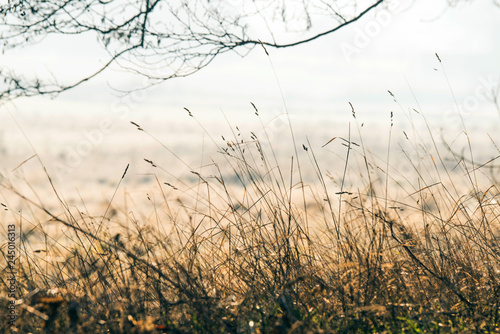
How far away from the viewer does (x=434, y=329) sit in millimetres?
2221

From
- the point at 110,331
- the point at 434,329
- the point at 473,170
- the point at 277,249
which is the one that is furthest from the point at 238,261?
Result: the point at 473,170

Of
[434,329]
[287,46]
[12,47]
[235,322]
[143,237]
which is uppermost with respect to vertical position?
→ [12,47]

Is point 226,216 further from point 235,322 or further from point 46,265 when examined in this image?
point 46,265

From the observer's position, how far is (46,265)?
3.04 m

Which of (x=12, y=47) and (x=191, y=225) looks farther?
(x=12, y=47)

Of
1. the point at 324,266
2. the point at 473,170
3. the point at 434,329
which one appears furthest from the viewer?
the point at 473,170

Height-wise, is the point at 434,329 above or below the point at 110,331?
below

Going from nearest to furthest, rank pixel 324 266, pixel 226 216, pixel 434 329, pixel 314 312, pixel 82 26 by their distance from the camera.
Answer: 1. pixel 434 329
2. pixel 314 312
3. pixel 324 266
4. pixel 226 216
5. pixel 82 26

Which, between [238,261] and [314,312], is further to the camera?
[238,261]

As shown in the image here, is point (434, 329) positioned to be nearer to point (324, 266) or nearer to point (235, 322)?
point (324, 266)

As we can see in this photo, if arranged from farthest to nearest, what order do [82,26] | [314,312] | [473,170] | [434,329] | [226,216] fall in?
1. [82,26]
2. [473,170]
3. [226,216]
4. [314,312]
5. [434,329]

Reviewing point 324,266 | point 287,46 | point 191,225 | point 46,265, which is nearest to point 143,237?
point 191,225

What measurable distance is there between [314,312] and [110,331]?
0.95 metres

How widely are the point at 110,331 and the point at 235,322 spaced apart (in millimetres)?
572
